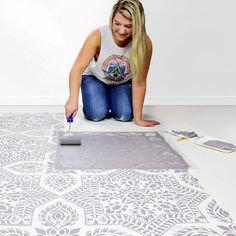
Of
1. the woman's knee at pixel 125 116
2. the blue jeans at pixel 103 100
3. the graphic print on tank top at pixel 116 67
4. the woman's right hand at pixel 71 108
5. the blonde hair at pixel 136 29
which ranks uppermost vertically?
the blonde hair at pixel 136 29

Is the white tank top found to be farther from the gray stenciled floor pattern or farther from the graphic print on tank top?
the gray stenciled floor pattern

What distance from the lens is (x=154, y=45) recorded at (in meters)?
3.35

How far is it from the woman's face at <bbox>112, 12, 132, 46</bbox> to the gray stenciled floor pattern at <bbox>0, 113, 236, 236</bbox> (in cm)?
87

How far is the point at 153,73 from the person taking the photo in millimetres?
3416

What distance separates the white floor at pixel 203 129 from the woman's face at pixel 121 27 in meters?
0.54

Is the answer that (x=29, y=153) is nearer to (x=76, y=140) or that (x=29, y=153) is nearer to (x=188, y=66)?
(x=76, y=140)

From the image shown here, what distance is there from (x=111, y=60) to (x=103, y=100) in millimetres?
296

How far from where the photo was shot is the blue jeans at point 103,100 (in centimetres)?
267

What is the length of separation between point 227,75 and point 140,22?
144 centimetres

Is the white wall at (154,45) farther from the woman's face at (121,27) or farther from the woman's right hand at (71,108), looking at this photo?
the woman's right hand at (71,108)

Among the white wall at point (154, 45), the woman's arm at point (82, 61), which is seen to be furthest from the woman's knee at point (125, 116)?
the white wall at point (154, 45)

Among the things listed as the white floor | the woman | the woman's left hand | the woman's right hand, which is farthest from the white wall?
the woman's right hand

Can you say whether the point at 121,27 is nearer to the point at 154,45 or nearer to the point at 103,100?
the point at 103,100

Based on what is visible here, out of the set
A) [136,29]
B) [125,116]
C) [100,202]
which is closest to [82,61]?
[136,29]
